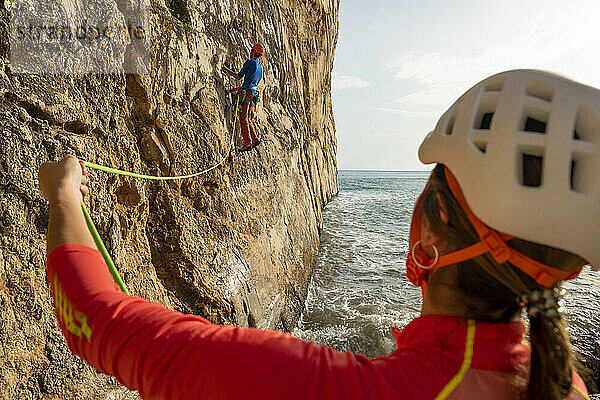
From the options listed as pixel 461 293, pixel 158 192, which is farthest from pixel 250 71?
pixel 461 293

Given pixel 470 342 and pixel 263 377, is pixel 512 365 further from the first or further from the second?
pixel 263 377

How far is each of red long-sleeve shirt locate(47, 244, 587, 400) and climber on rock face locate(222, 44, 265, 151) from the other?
4.87 meters

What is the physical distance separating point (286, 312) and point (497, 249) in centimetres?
525

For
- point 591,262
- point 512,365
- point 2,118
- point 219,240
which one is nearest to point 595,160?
point 591,262

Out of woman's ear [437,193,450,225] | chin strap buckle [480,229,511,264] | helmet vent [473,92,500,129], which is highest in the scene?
helmet vent [473,92,500,129]

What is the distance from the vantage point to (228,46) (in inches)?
213

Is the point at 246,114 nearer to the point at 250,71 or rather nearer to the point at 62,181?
the point at 250,71

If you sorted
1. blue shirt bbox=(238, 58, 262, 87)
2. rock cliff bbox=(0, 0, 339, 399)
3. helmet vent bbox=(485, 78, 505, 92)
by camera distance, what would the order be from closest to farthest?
helmet vent bbox=(485, 78, 505, 92) → rock cliff bbox=(0, 0, 339, 399) → blue shirt bbox=(238, 58, 262, 87)

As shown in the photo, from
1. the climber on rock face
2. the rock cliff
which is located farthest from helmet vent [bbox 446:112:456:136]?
the climber on rock face

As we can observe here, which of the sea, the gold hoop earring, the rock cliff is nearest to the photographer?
the gold hoop earring

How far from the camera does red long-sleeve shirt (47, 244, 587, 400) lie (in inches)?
27.7

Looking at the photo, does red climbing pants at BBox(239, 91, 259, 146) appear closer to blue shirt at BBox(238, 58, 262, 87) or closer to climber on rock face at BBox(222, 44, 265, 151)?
climber on rock face at BBox(222, 44, 265, 151)

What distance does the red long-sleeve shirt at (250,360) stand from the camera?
0.70m

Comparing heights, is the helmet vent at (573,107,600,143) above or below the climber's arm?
above
